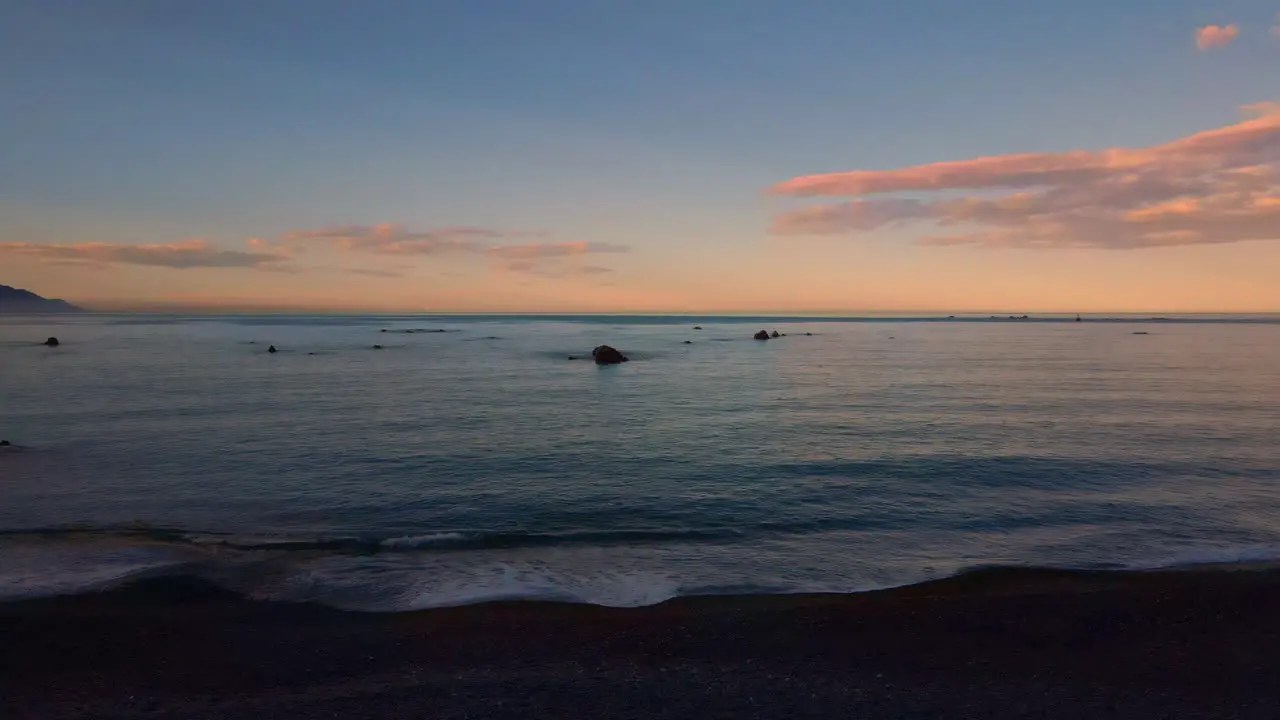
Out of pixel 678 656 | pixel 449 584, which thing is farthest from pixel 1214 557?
pixel 449 584

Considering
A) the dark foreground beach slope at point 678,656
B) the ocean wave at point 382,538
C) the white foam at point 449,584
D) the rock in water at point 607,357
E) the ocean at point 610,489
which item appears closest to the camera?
the dark foreground beach slope at point 678,656

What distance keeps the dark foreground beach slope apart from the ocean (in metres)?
1.22

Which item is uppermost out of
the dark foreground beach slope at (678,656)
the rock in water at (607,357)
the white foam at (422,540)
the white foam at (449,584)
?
the rock in water at (607,357)

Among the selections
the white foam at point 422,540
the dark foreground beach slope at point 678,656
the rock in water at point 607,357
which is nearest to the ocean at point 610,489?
the white foam at point 422,540

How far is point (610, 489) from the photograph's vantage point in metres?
21.6

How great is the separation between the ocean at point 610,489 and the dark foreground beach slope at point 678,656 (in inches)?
48.0

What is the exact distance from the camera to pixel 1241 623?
38.7ft

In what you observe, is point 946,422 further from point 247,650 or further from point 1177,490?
point 247,650

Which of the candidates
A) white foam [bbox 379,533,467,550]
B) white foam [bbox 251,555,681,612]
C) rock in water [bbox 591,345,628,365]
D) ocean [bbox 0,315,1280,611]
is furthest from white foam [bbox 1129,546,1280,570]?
rock in water [bbox 591,345,628,365]

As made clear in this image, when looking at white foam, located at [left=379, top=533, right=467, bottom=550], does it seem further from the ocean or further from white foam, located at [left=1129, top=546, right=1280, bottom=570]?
white foam, located at [left=1129, top=546, right=1280, bottom=570]

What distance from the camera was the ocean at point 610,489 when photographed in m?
14.9

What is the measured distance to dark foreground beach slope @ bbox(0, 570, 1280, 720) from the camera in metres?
9.17

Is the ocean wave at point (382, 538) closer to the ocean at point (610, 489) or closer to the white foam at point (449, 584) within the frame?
the ocean at point (610, 489)

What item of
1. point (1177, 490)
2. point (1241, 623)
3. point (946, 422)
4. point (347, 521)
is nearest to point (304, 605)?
point (347, 521)
